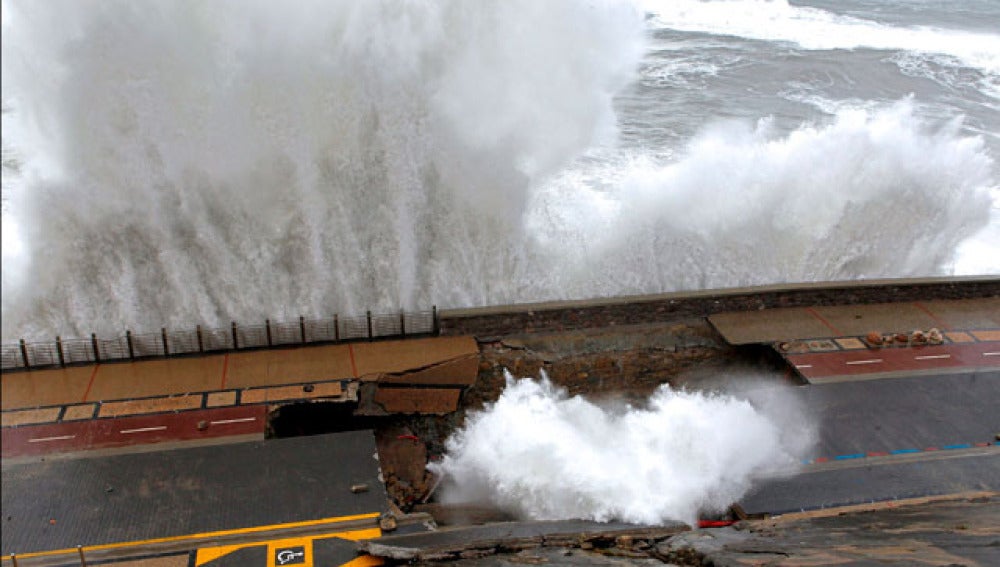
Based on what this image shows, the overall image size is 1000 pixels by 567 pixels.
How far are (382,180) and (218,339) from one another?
4.92 meters

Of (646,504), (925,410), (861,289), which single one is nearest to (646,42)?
(861,289)

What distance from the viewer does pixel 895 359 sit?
1809cm

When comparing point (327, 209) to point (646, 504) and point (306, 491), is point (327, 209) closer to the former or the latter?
point (306, 491)

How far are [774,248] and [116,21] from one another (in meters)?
15.7

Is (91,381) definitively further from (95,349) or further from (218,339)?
(218,339)

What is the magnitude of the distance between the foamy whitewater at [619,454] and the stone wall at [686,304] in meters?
1.69

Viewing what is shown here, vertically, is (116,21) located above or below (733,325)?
above

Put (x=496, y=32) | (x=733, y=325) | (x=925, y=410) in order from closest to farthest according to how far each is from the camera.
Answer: (x=925, y=410), (x=733, y=325), (x=496, y=32)

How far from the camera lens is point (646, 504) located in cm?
1405

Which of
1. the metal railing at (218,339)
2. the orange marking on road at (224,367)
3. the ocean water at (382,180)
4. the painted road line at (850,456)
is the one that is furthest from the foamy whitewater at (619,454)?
the ocean water at (382,180)

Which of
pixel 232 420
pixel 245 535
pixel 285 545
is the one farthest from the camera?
pixel 232 420

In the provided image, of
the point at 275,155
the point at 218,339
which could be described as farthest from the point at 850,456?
the point at 275,155

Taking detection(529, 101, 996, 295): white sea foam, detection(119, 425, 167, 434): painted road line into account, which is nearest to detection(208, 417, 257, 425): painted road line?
detection(119, 425, 167, 434): painted road line

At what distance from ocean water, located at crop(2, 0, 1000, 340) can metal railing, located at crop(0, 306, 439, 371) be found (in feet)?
1.79
